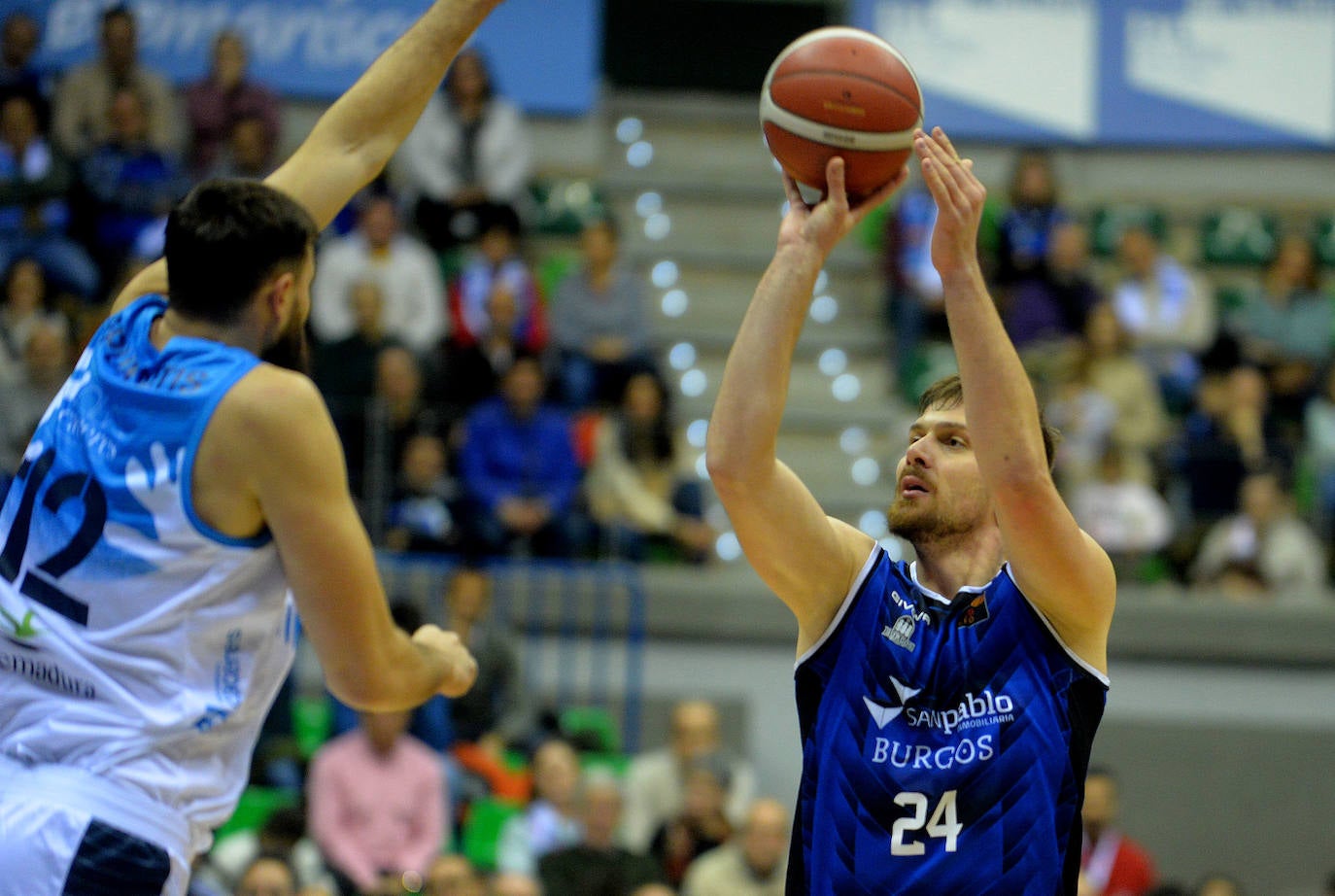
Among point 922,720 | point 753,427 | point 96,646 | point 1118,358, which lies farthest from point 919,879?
point 1118,358

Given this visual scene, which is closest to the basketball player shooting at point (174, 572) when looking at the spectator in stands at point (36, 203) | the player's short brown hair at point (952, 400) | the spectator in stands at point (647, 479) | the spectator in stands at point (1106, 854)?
the player's short brown hair at point (952, 400)

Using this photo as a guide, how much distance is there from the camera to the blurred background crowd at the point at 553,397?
359 inches

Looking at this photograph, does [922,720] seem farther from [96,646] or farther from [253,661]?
[96,646]

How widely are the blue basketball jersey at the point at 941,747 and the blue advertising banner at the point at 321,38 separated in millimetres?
11214

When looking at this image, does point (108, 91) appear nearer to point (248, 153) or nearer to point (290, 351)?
point (248, 153)

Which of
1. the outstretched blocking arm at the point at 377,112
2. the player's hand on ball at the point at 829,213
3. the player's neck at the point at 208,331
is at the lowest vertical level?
the player's neck at the point at 208,331

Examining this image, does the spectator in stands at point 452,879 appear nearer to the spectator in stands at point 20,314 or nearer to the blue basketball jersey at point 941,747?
the blue basketball jersey at point 941,747

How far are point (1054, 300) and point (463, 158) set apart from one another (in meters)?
4.73

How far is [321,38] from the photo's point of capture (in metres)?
14.1

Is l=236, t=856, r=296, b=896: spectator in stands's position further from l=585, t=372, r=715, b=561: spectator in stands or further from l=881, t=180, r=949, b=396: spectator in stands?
l=881, t=180, r=949, b=396: spectator in stands

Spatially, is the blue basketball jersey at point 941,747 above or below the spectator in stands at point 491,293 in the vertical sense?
above

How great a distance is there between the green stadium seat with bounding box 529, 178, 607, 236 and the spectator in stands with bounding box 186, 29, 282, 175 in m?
2.34

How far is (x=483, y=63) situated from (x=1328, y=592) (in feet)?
24.6

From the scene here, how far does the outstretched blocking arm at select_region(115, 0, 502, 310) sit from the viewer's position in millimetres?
3788
